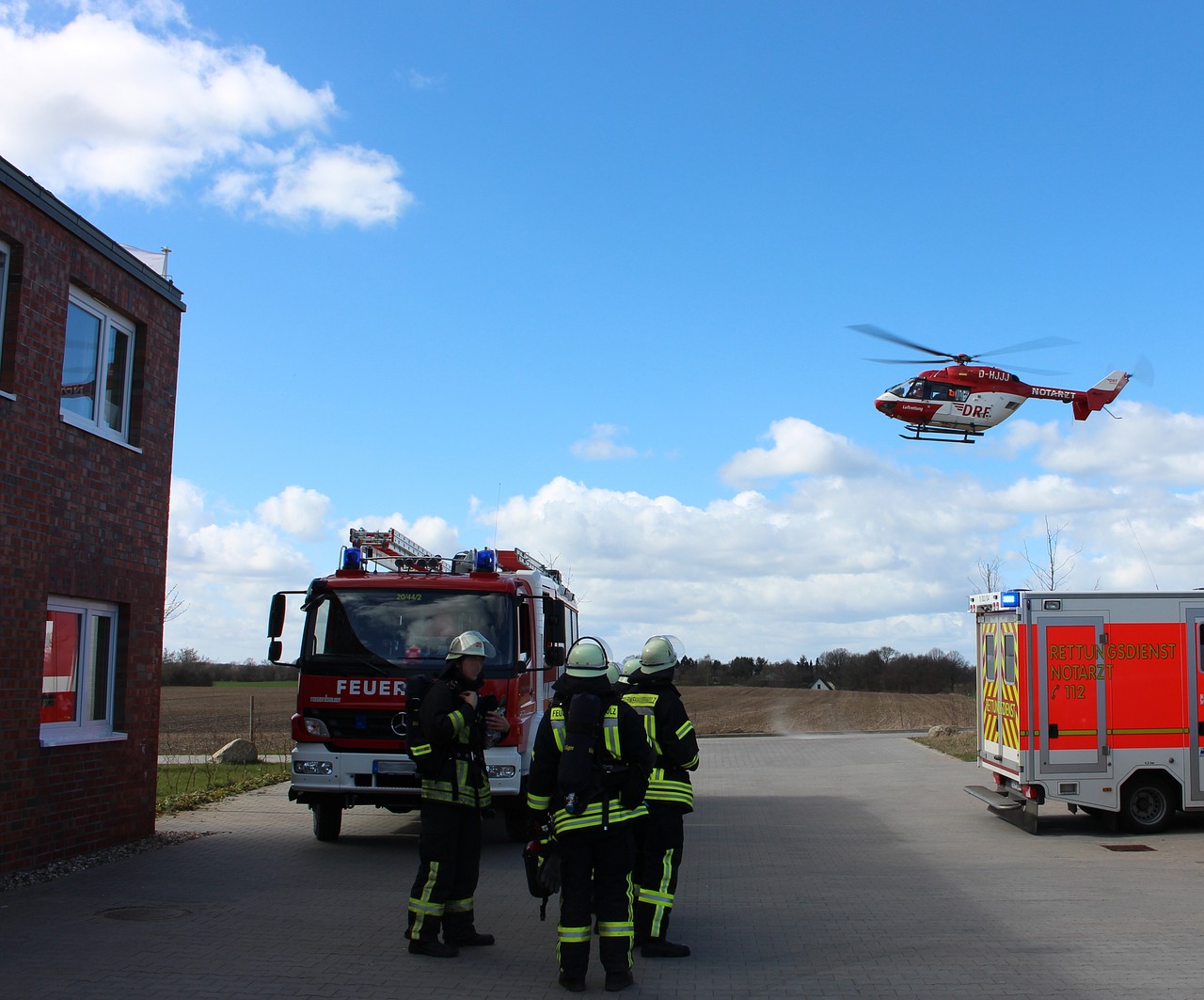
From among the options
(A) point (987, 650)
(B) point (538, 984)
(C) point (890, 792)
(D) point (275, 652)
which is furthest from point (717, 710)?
(B) point (538, 984)

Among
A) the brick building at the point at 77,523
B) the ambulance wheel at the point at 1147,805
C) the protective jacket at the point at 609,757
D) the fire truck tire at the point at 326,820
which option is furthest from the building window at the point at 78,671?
the ambulance wheel at the point at 1147,805

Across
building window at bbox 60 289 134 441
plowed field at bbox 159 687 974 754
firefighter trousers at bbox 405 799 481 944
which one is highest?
building window at bbox 60 289 134 441

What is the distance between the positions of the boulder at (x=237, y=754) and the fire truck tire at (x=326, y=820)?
9.41 metres

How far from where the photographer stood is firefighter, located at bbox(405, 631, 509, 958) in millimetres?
7266

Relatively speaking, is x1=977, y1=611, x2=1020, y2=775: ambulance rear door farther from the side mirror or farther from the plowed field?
the plowed field

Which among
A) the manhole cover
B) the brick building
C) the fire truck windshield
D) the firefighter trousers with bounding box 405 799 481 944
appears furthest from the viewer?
the fire truck windshield

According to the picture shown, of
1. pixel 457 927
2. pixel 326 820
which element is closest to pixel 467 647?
pixel 457 927

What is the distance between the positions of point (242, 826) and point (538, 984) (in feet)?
25.4

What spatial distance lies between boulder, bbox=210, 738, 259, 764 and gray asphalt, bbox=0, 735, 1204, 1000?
7.01 meters

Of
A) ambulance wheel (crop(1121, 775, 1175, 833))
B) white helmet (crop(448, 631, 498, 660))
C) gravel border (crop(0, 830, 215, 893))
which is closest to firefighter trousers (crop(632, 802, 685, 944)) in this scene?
white helmet (crop(448, 631, 498, 660))

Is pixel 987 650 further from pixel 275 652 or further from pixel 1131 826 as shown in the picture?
pixel 275 652

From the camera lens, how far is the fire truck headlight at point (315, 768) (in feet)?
36.8

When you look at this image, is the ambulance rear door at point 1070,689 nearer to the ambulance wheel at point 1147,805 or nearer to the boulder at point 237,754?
the ambulance wheel at point 1147,805

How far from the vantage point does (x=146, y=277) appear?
11.7m
